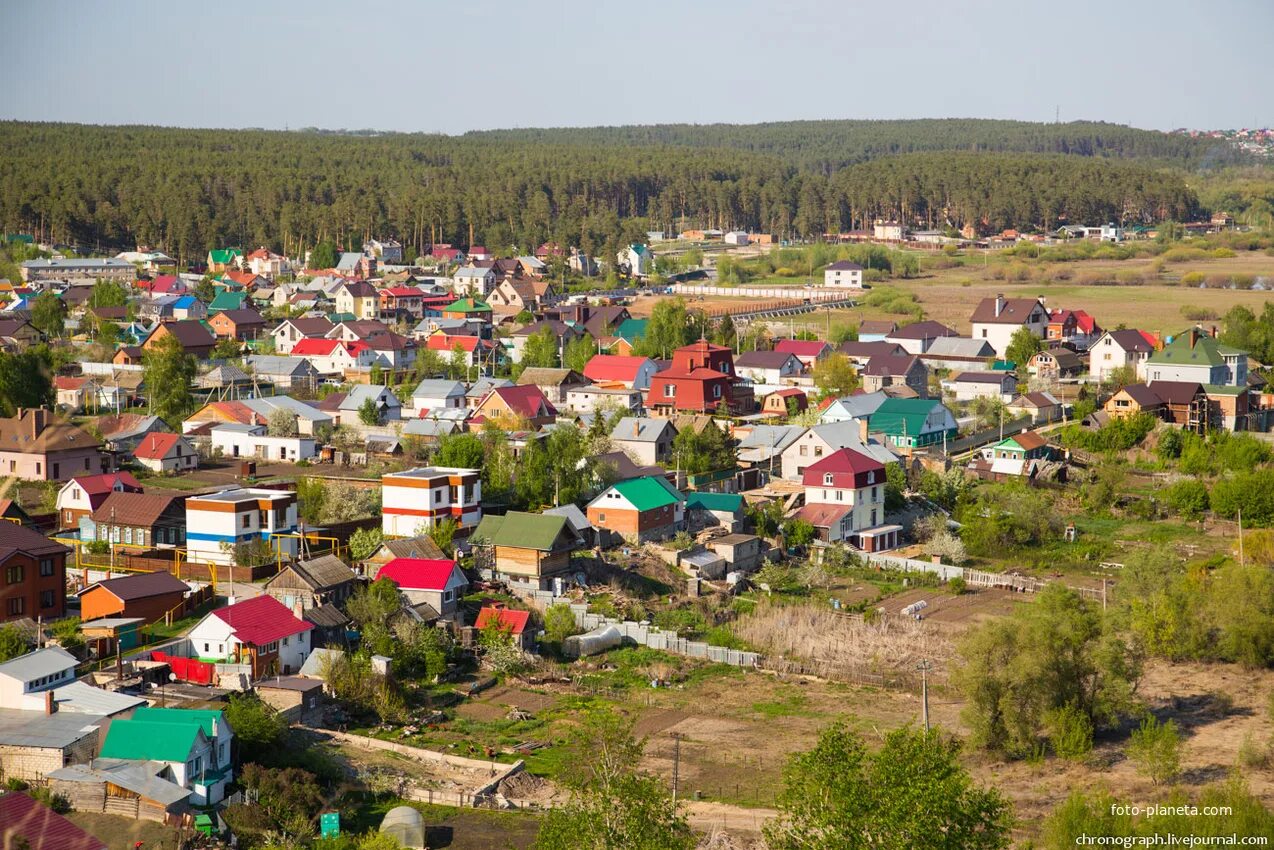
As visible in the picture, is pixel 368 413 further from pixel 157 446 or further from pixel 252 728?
pixel 252 728

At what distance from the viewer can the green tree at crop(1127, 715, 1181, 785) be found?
1661cm

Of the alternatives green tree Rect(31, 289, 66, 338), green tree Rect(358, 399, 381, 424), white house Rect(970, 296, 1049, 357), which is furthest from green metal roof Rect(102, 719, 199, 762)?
green tree Rect(31, 289, 66, 338)

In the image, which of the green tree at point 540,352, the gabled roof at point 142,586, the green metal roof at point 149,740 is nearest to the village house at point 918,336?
the green tree at point 540,352

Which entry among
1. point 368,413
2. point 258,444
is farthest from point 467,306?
point 258,444

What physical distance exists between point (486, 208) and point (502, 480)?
52290mm

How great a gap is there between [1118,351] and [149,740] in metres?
34.1

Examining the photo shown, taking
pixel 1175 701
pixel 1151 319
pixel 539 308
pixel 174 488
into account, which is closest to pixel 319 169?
pixel 539 308

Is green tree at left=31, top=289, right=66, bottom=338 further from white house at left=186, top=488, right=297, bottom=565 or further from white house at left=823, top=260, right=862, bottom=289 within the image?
white house at left=823, top=260, right=862, bottom=289

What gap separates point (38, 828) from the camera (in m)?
13.4

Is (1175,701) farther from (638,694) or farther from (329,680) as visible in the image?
(329,680)

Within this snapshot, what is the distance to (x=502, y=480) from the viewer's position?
2886 cm

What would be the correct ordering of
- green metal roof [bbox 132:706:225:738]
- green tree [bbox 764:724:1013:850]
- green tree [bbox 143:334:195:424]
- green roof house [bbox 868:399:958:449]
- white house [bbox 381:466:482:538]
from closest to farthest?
green tree [bbox 764:724:1013:850] → green metal roof [bbox 132:706:225:738] → white house [bbox 381:466:482:538] → green roof house [bbox 868:399:958:449] → green tree [bbox 143:334:195:424]

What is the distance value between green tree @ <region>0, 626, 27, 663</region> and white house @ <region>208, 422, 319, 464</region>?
1506cm

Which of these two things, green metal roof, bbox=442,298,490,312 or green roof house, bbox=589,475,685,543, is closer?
green roof house, bbox=589,475,685,543
